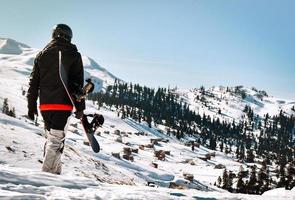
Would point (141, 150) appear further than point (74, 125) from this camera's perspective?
No

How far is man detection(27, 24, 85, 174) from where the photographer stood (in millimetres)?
7223

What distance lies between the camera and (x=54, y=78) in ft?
23.9

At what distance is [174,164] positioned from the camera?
122688 millimetres

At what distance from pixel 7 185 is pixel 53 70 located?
9.53 feet

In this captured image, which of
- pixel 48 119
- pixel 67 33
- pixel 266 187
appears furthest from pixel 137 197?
pixel 266 187

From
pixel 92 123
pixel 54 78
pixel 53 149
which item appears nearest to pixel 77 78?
pixel 54 78

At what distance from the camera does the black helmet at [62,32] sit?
7.48 metres

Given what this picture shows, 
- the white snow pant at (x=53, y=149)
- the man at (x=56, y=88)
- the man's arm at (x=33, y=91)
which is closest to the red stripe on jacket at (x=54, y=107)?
the man at (x=56, y=88)

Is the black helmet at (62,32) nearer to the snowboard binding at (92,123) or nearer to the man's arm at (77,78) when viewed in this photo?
the man's arm at (77,78)

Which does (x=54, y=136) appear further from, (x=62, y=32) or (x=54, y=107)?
(x=62, y=32)

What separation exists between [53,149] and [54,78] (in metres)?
1.40

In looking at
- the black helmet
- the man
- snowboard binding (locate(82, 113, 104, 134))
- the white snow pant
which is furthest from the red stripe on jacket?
the black helmet

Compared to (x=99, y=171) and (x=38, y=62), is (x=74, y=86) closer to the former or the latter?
(x=38, y=62)

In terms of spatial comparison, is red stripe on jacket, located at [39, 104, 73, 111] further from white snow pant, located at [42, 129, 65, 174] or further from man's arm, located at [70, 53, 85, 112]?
white snow pant, located at [42, 129, 65, 174]
